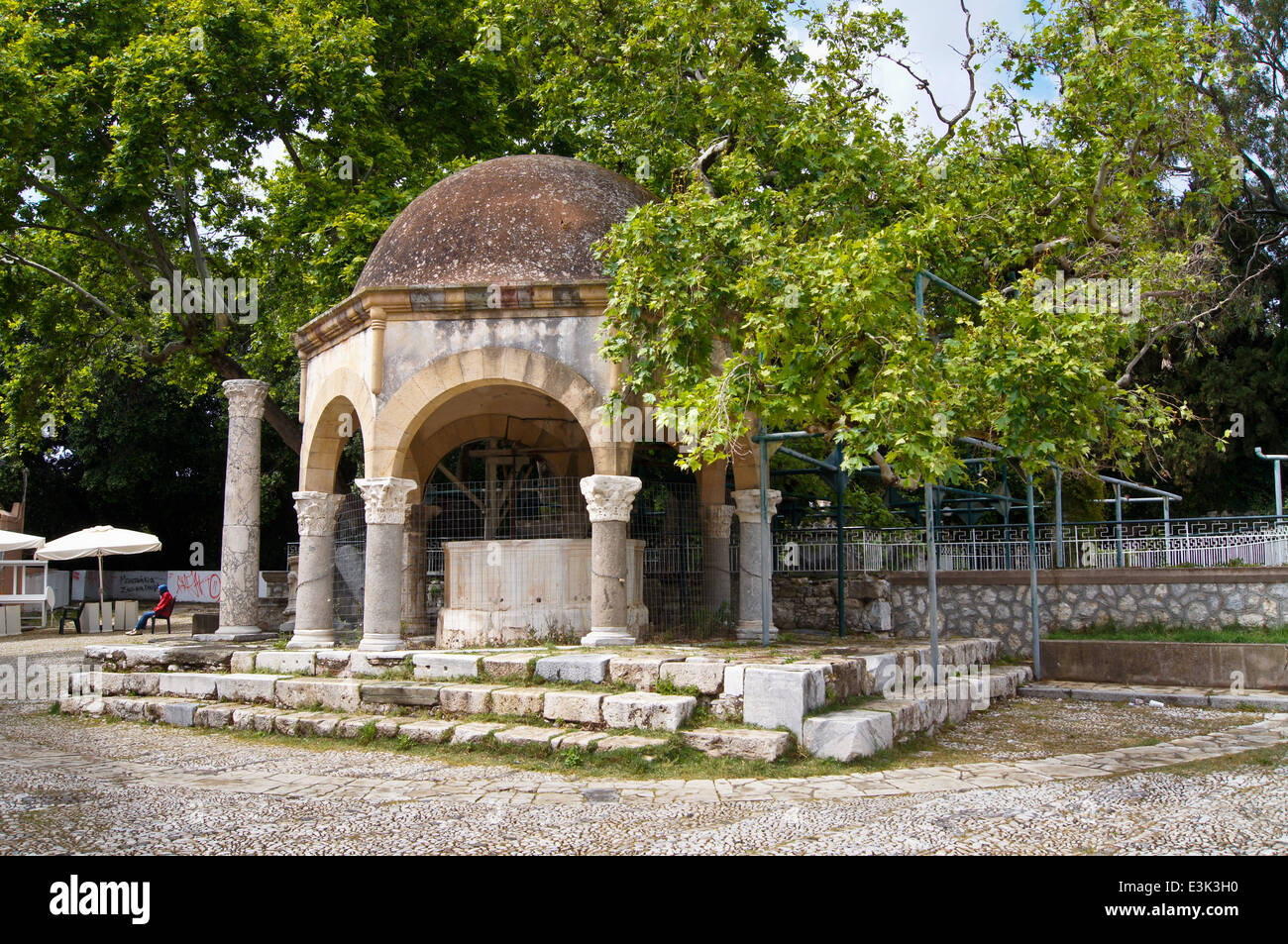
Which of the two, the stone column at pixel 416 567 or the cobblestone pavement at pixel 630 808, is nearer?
the cobblestone pavement at pixel 630 808

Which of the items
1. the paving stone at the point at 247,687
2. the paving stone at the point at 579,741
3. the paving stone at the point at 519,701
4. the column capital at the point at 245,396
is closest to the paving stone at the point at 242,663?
the paving stone at the point at 247,687

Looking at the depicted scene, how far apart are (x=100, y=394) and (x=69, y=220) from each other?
39.4 feet

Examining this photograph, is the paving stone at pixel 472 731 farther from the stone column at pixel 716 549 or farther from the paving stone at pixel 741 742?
the stone column at pixel 716 549

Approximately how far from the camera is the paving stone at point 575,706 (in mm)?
7906

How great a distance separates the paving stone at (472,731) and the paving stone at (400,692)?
86 centimetres

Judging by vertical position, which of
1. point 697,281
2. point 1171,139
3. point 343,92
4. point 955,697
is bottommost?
point 955,697

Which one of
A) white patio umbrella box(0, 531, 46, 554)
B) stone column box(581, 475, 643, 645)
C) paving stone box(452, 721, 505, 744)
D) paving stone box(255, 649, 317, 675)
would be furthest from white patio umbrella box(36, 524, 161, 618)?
paving stone box(452, 721, 505, 744)

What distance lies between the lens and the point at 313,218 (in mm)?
15867

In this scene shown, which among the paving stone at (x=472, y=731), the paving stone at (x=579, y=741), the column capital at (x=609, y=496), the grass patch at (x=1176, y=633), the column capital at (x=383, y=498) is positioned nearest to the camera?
the paving stone at (x=579, y=741)

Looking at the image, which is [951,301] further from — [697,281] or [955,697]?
[955,697]

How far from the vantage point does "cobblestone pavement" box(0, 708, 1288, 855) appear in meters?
5.11

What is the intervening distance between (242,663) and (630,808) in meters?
6.67

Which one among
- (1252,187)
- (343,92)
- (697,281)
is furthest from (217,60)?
(1252,187)

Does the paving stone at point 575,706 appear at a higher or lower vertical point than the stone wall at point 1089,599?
lower
